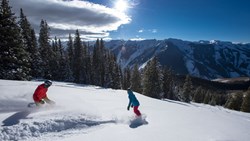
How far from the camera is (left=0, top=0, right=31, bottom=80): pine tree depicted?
25.9 meters

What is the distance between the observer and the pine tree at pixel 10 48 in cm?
2586

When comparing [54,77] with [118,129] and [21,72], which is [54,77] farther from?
[118,129]

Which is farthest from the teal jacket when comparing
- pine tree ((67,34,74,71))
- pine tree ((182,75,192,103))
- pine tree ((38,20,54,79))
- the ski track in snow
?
pine tree ((182,75,192,103))

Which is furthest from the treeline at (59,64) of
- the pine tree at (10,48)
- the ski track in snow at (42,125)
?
the ski track in snow at (42,125)

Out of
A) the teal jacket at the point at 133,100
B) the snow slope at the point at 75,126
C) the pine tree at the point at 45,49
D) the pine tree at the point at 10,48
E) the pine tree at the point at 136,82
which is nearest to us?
the snow slope at the point at 75,126

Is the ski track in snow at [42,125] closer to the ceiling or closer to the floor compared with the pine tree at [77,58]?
closer to the floor

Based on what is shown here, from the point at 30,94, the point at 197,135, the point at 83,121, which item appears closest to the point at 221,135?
the point at 197,135

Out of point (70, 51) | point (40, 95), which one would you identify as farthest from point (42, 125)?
point (70, 51)

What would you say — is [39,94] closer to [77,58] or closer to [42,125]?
[42,125]

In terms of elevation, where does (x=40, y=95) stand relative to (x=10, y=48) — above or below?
below

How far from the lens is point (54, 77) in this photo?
55.8 m

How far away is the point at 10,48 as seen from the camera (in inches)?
1043

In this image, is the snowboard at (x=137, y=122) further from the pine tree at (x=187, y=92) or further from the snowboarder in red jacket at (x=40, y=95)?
the pine tree at (x=187, y=92)

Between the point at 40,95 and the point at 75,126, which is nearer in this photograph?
the point at 75,126
